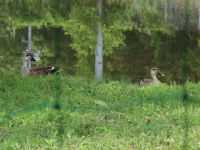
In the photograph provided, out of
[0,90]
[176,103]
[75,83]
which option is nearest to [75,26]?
[75,83]

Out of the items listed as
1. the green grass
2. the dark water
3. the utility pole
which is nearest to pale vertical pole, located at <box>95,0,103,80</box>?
the dark water

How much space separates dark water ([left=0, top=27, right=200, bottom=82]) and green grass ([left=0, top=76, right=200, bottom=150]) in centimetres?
269

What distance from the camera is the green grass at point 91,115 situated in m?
3.72

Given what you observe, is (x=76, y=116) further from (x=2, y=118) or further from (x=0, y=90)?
(x=0, y=90)

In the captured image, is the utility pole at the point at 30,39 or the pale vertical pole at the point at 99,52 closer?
the pale vertical pole at the point at 99,52

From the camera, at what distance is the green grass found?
12.2ft

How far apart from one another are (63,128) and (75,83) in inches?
110

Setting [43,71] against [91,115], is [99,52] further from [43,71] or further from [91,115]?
[91,115]

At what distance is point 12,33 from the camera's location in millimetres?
12633

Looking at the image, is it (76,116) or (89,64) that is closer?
(76,116)

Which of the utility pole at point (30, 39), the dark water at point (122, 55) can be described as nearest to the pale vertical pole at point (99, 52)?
the dark water at point (122, 55)

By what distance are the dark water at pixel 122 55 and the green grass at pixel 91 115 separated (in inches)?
106

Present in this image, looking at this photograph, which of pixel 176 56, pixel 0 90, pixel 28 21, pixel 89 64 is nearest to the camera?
pixel 0 90

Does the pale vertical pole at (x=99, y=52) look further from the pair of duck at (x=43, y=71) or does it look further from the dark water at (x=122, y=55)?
the pair of duck at (x=43, y=71)
